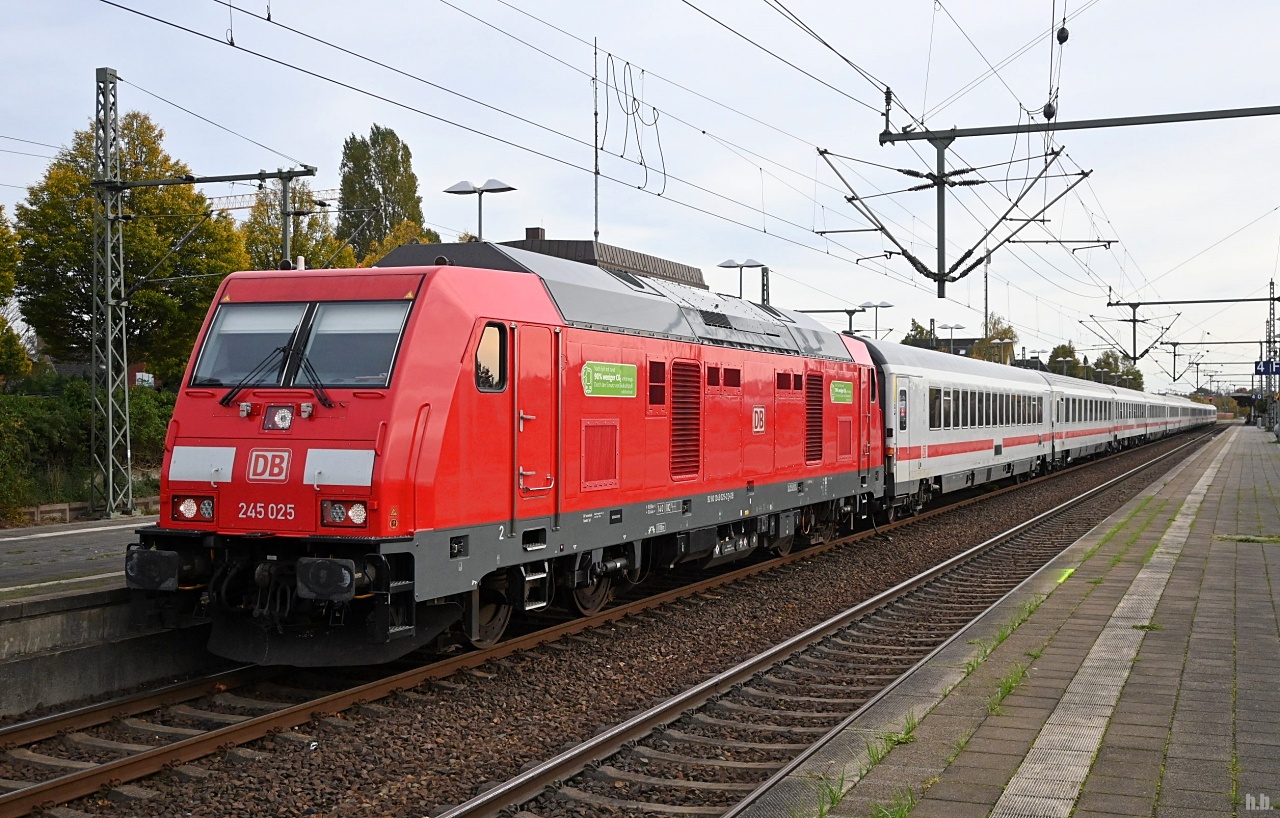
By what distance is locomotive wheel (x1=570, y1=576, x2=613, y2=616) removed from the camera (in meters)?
11.6

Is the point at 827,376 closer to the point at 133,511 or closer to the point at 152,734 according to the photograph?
the point at 152,734

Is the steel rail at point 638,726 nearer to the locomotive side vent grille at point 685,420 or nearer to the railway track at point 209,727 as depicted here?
the railway track at point 209,727

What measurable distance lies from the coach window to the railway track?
7.45ft

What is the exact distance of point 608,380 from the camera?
444 inches

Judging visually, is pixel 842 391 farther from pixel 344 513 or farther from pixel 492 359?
pixel 344 513

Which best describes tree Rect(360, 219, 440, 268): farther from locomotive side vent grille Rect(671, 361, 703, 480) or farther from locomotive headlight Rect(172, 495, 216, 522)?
locomotive headlight Rect(172, 495, 216, 522)

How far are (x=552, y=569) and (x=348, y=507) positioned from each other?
2830 millimetres

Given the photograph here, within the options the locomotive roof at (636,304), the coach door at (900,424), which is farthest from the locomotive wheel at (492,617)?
the coach door at (900,424)

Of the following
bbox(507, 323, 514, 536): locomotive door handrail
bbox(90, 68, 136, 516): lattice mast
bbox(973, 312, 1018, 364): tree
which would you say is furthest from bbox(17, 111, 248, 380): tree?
bbox(973, 312, 1018, 364): tree

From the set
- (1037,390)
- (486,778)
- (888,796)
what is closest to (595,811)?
(486,778)

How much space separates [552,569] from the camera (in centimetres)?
1084

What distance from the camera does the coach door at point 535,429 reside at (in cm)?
971

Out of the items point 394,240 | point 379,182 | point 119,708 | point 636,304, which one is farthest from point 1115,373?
point 119,708

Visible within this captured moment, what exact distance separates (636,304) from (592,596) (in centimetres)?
301
